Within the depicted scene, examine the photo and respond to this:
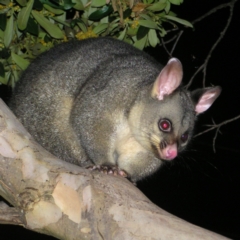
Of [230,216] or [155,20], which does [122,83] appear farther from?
[230,216]

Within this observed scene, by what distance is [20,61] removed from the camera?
4961 millimetres

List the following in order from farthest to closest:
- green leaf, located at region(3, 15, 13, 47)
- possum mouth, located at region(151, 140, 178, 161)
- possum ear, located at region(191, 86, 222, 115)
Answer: possum ear, located at region(191, 86, 222, 115) → green leaf, located at region(3, 15, 13, 47) → possum mouth, located at region(151, 140, 178, 161)

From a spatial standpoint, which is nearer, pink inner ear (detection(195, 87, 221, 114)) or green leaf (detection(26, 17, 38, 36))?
green leaf (detection(26, 17, 38, 36))

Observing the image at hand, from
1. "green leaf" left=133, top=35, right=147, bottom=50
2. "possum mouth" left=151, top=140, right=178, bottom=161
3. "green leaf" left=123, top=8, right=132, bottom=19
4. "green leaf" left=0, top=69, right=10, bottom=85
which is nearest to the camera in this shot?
"possum mouth" left=151, top=140, right=178, bottom=161

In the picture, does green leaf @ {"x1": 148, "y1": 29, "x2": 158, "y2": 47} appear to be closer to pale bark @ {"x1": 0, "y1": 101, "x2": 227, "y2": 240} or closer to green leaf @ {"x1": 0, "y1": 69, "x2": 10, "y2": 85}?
green leaf @ {"x1": 0, "y1": 69, "x2": 10, "y2": 85}

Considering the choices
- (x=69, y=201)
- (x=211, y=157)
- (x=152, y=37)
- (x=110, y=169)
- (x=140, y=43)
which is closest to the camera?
(x=69, y=201)

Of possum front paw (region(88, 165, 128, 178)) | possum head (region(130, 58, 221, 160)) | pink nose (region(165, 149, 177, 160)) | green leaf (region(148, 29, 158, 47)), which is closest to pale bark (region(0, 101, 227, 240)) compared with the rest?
possum front paw (region(88, 165, 128, 178))

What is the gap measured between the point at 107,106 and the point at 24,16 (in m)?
0.96

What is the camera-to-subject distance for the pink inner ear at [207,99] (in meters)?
4.84

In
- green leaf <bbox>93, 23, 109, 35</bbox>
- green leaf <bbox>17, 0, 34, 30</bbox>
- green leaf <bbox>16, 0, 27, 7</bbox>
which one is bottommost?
green leaf <bbox>93, 23, 109, 35</bbox>

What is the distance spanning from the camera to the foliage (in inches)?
182

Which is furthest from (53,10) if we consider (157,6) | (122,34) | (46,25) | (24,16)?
(157,6)

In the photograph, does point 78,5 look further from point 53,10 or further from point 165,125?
point 165,125

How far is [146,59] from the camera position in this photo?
5109 mm
